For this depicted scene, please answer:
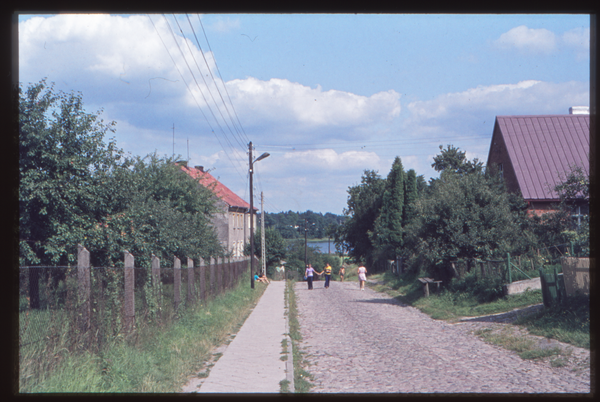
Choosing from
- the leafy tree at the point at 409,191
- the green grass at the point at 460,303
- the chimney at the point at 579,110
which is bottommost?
the green grass at the point at 460,303

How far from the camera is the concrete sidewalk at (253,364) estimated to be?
703 cm

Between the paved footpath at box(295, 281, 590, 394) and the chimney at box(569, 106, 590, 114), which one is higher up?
the chimney at box(569, 106, 590, 114)

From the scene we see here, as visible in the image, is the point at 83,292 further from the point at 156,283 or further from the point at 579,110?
the point at 579,110

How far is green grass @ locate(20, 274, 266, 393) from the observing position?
5738mm

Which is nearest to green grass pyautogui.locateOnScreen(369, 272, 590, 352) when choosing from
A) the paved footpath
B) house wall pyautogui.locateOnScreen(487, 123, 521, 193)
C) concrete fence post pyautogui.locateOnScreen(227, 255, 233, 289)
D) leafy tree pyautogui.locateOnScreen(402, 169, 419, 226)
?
the paved footpath

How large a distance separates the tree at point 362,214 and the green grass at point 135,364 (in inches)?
1816

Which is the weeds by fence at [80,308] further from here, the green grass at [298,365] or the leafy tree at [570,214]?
the leafy tree at [570,214]

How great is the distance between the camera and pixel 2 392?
5391mm

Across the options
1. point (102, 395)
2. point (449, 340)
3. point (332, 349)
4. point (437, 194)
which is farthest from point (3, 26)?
point (437, 194)

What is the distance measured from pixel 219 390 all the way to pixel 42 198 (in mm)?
8923

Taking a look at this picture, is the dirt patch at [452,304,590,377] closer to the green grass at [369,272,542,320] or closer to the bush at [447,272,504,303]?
the green grass at [369,272,542,320]

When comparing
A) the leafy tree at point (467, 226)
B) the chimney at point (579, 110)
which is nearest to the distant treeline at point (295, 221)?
the chimney at point (579, 110)

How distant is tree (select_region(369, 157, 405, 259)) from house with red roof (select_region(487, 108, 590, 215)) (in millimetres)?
14505
